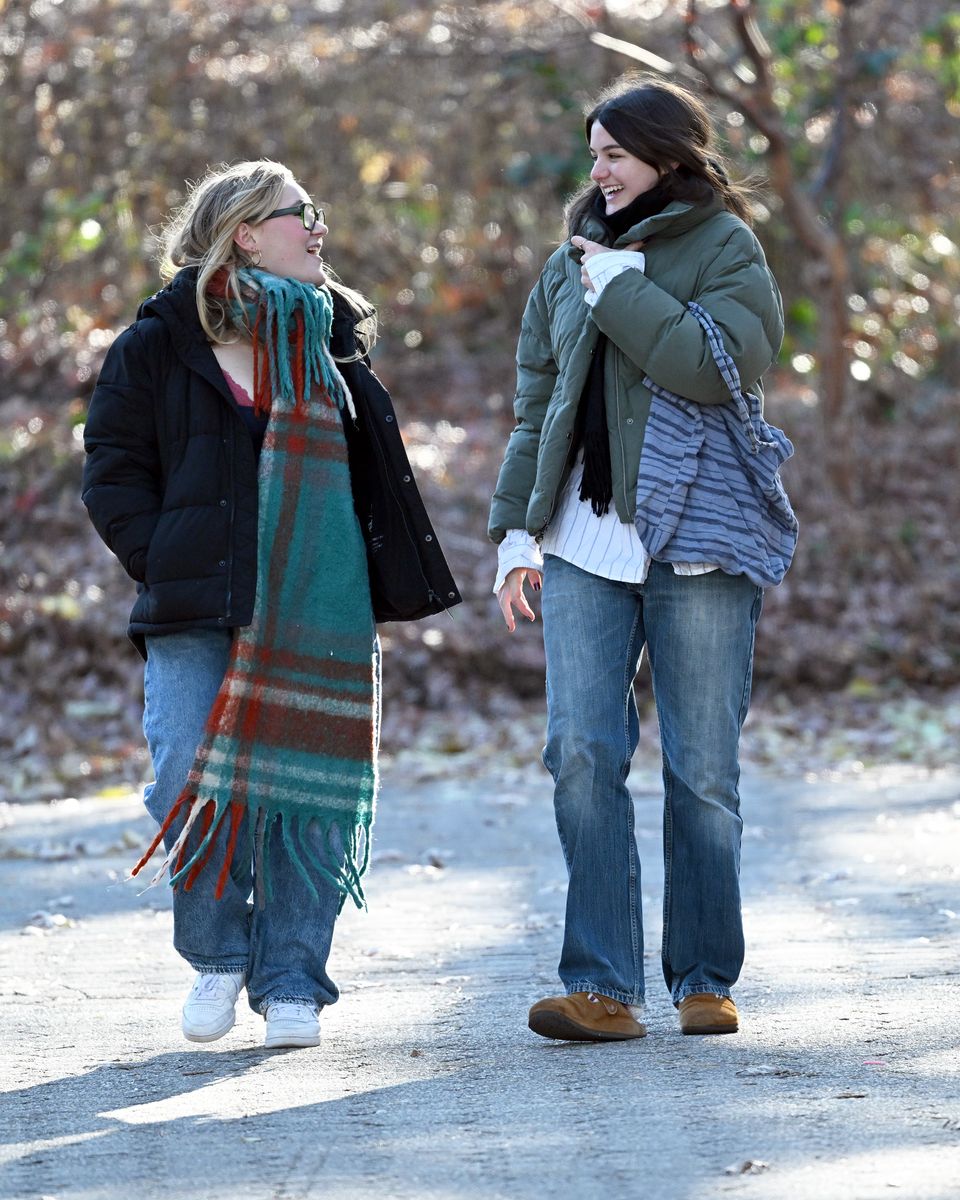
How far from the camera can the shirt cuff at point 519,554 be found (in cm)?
416

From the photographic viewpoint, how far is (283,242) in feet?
14.0

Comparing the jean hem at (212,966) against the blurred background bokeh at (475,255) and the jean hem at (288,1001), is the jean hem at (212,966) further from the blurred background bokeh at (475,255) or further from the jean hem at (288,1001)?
the blurred background bokeh at (475,255)

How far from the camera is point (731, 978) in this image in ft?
13.5

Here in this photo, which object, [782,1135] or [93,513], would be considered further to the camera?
[93,513]

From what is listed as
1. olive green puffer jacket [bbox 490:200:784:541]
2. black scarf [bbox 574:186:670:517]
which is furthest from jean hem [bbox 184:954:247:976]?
black scarf [bbox 574:186:670:517]

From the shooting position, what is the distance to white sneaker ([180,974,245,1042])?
403 centimetres

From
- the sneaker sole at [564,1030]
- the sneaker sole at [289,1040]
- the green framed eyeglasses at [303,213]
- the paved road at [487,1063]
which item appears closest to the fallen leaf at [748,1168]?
the paved road at [487,1063]

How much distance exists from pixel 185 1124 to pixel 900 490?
1099 centimetres

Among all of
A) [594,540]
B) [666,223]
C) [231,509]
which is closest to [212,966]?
[231,509]

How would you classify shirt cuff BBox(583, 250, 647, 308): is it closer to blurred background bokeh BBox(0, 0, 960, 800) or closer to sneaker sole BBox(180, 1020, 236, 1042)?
sneaker sole BBox(180, 1020, 236, 1042)

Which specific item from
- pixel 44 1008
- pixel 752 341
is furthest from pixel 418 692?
pixel 752 341

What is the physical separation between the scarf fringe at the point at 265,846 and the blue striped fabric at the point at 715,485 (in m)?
0.98

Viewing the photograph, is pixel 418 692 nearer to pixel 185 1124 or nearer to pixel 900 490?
pixel 900 490

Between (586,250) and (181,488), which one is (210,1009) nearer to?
(181,488)
